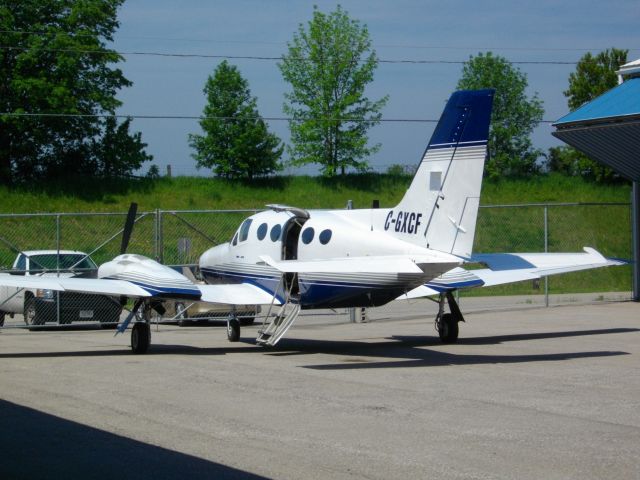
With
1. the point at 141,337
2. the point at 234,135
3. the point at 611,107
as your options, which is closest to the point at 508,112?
the point at 234,135

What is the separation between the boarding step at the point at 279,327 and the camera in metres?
16.8

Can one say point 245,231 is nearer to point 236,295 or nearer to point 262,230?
point 262,230

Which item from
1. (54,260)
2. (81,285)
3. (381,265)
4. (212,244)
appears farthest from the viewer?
(212,244)

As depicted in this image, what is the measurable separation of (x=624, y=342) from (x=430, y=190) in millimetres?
5201

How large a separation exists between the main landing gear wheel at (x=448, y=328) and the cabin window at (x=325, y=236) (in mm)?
2966

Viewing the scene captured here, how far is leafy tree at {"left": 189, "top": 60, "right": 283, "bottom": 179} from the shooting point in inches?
A: 2339

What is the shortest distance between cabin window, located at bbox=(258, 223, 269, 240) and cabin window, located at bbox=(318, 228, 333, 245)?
5.94 ft

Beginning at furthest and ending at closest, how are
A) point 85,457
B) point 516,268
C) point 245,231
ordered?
point 245,231, point 516,268, point 85,457

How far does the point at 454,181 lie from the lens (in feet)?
53.6

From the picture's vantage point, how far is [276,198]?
188ft

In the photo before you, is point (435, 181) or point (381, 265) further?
point (435, 181)

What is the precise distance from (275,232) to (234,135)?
41.7 metres

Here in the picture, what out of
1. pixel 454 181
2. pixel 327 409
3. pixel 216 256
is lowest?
pixel 327 409

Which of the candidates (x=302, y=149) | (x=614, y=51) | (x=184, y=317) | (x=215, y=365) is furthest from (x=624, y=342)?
(x=614, y=51)
